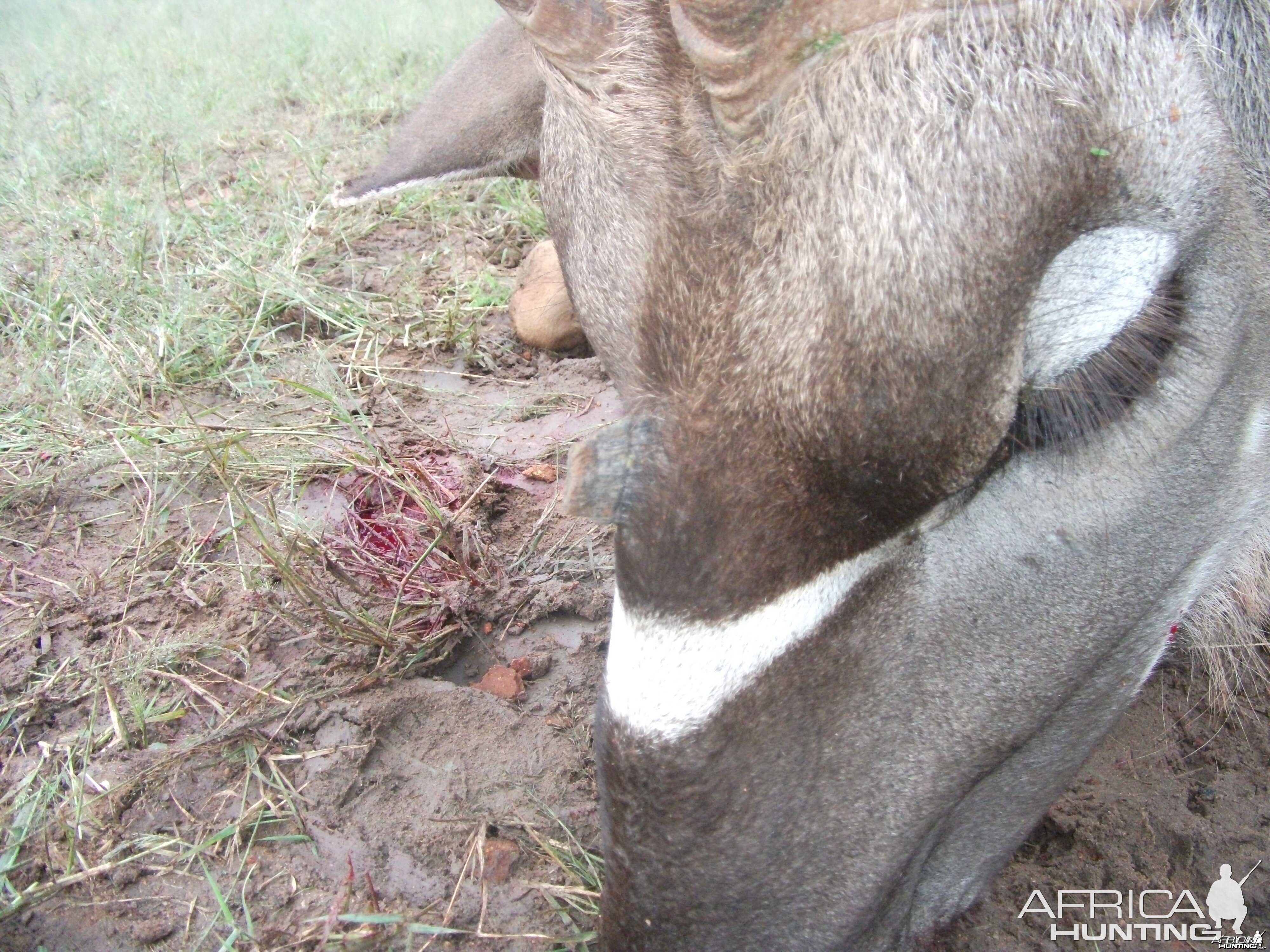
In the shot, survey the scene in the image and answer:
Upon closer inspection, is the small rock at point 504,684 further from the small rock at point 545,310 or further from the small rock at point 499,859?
the small rock at point 545,310

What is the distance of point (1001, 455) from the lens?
1525 millimetres

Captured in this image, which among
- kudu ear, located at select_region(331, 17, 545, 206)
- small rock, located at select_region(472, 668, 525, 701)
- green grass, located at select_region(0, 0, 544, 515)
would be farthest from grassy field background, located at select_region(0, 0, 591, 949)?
kudu ear, located at select_region(331, 17, 545, 206)

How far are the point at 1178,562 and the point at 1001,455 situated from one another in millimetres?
428

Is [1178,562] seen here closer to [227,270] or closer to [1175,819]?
[1175,819]

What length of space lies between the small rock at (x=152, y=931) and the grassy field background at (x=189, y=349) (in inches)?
1.8

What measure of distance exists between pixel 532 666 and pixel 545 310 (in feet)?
5.54

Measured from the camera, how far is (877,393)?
4.42ft

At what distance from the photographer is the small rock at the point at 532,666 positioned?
250 cm

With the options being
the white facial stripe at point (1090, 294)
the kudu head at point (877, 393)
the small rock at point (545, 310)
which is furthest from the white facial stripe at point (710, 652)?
the small rock at point (545, 310)

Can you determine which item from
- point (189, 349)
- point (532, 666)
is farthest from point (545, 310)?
point (532, 666)

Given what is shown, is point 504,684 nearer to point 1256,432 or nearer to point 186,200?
point 1256,432

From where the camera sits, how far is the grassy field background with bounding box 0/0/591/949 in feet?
7.44

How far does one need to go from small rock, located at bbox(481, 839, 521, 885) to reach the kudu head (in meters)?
0.50

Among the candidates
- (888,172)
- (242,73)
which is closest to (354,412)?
(888,172)
